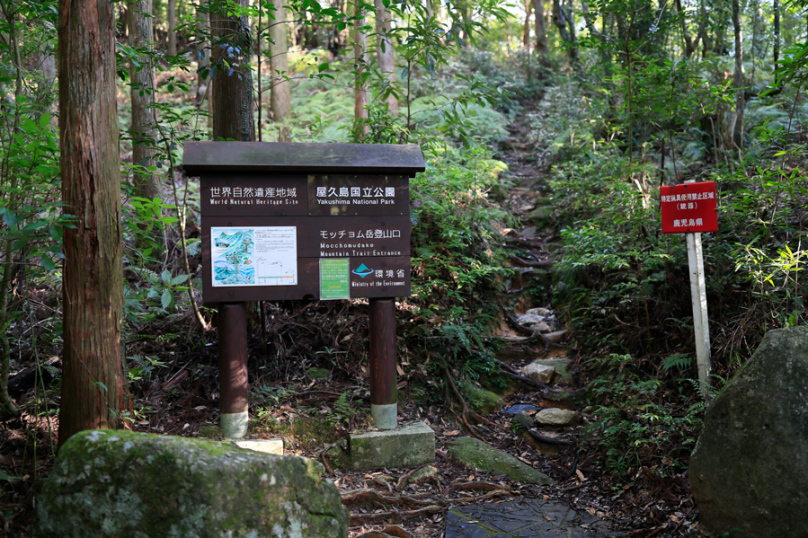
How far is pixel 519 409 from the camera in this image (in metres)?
6.21

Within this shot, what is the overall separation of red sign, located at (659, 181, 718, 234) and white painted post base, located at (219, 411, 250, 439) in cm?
426

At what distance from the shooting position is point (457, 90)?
1744cm

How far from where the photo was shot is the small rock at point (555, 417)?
5.77 meters

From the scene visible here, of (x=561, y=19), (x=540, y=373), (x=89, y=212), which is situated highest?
(x=561, y=19)

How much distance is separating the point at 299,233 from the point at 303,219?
0.43 feet

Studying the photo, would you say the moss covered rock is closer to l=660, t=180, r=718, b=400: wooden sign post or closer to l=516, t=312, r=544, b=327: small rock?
l=516, t=312, r=544, b=327: small rock

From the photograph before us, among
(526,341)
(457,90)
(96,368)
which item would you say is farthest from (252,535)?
(457,90)

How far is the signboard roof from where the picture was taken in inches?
173

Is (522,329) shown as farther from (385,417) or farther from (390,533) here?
(390,533)

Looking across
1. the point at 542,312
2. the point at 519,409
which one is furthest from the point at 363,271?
the point at 542,312

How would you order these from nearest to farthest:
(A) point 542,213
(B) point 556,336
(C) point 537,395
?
(C) point 537,395 < (B) point 556,336 < (A) point 542,213

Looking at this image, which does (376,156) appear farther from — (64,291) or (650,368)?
(650,368)

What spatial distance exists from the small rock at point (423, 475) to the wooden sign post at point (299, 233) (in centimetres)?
51

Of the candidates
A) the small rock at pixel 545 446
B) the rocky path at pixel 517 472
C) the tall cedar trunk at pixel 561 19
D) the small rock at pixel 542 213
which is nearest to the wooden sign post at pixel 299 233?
the rocky path at pixel 517 472
